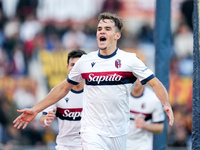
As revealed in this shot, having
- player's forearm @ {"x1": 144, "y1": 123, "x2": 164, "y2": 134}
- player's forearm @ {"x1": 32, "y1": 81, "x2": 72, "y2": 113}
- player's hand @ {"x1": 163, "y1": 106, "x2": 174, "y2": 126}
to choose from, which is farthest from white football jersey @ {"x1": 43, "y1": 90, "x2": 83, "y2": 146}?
player's hand @ {"x1": 163, "y1": 106, "x2": 174, "y2": 126}

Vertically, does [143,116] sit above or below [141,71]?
below

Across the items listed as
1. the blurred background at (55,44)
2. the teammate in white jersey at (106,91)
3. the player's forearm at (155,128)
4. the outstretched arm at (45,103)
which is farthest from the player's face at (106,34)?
the blurred background at (55,44)

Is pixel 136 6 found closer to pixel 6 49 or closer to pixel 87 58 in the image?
pixel 6 49

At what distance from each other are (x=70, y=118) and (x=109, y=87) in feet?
4.81

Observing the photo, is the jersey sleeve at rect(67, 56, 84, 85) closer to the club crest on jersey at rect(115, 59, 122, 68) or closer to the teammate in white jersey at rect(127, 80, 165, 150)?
the club crest on jersey at rect(115, 59, 122, 68)

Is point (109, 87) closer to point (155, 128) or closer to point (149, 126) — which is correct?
point (149, 126)

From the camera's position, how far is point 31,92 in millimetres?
16750

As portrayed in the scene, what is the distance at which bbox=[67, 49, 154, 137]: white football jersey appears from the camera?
7.19 metres

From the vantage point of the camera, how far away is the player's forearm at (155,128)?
30.1 feet

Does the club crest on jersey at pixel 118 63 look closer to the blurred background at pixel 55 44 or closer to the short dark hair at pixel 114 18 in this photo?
the short dark hair at pixel 114 18

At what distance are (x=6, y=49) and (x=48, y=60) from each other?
1.48m

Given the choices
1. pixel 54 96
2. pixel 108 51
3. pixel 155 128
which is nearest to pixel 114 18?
pixel 108 51

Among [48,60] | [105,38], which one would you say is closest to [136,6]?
[48,60]

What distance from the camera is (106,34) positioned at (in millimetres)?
7355
